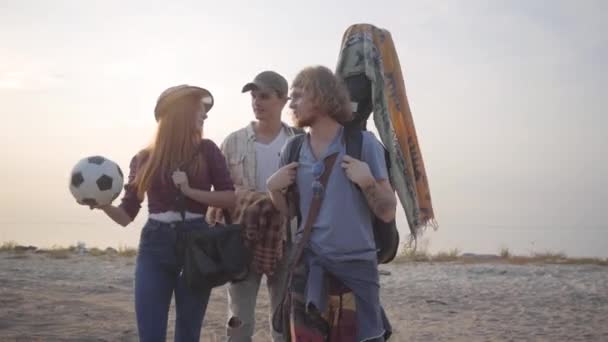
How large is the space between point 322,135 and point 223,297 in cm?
738

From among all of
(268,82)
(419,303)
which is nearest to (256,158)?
(268,82)

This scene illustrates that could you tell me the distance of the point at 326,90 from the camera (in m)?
3.30

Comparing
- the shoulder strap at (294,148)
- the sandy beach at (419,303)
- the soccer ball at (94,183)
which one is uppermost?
the shoulder strap at (294,148)

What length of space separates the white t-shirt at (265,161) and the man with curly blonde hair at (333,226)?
1.21 metres

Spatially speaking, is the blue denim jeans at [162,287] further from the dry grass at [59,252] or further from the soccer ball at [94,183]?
the dry grass at [59,252]

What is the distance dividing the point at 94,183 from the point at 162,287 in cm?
69

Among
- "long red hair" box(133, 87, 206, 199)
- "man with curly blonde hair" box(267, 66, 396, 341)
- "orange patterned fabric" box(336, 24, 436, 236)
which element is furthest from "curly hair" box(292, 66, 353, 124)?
"long red hair" box(133, 87, 206, 199)

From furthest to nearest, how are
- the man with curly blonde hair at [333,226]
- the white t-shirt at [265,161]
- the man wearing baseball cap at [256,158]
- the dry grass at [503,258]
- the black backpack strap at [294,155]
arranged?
1. the dry grass at [503,258]
2. the white t-shirt at [265,161]
3. the man wearing baseball cap at [256,158]
4. the black backpack strap at [294,155]
5. the man with curly blonde hair at [333,226]

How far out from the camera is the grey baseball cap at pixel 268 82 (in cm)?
460

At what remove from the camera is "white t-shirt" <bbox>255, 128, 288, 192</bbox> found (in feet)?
15.0

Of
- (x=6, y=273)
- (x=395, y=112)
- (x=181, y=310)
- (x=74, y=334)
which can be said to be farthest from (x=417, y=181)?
(x=6, y=273)

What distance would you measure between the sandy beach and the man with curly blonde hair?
4.01 m

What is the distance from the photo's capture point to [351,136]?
3.33m

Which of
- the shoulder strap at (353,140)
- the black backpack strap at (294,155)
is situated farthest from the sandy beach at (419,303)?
the shoulder strap at (353,140)
